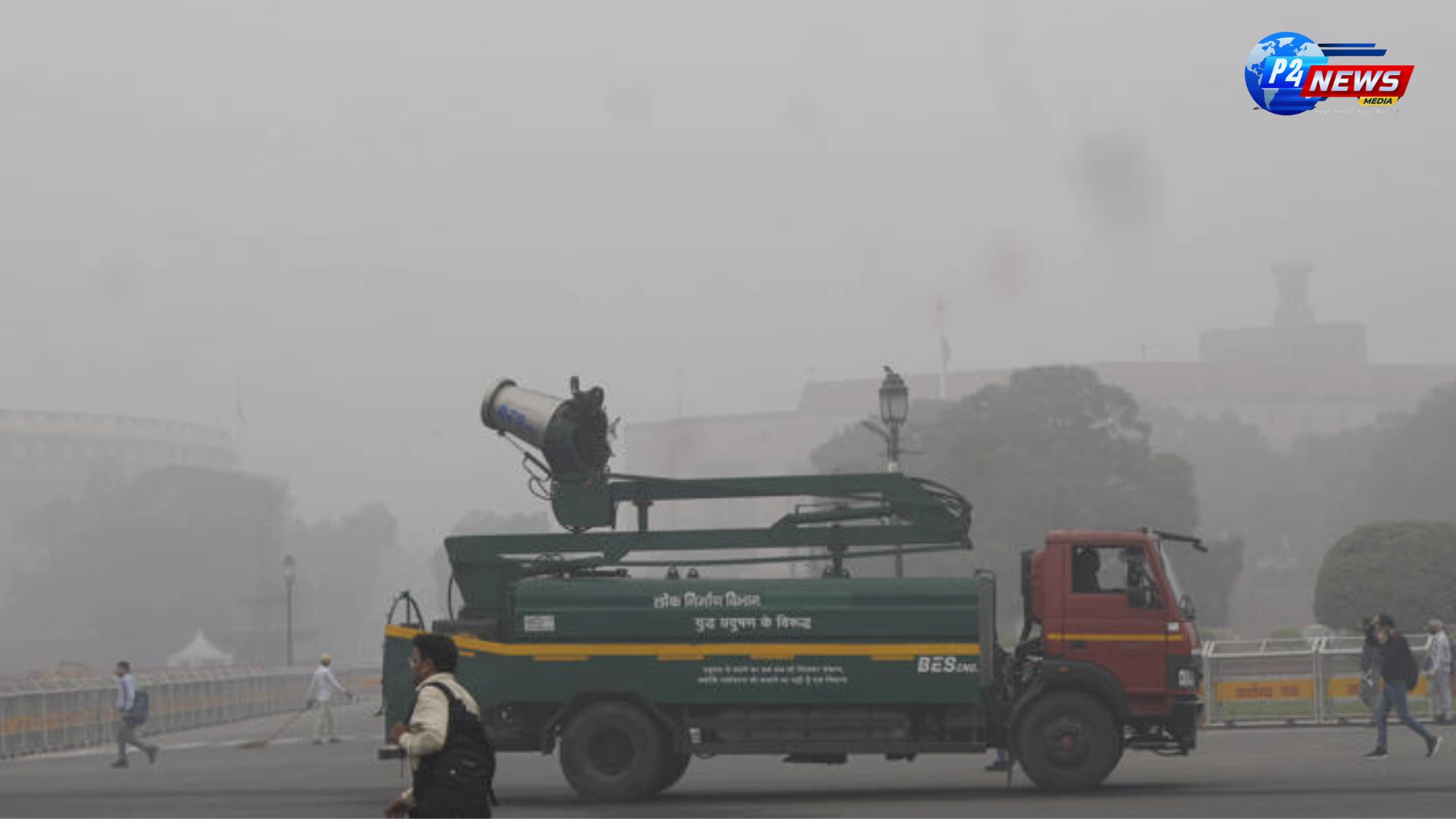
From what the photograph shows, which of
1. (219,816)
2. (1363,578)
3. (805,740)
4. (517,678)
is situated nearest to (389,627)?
(517,678)

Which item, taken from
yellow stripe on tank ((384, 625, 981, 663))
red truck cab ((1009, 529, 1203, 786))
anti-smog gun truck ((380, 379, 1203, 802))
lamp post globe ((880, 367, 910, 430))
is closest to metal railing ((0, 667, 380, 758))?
lamp post globe ((880, 367, 910, 430))

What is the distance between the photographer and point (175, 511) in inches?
5984

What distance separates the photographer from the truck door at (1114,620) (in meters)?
21.0

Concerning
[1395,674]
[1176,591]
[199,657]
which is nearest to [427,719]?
[1176,591]

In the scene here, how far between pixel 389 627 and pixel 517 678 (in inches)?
58.5

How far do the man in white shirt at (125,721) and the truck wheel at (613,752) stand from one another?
1186 cm

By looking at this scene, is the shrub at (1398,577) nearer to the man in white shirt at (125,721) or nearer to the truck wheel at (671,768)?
the man in white shirt at (125,721)

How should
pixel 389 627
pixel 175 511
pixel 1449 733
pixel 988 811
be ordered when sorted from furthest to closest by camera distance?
1. pixel 175 511
2. pixel 1449 733
3. pixel 389 627
4. pixel 988 811

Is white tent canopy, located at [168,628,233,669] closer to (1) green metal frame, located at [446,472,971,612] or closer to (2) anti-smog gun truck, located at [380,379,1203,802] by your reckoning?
(1) green metal frame, located at [446,472,971,612]

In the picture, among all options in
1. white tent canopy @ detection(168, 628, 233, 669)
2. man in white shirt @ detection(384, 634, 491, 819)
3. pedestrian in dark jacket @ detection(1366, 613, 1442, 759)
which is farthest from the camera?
white tent canopy @ detection(168, 628, 233, 669)

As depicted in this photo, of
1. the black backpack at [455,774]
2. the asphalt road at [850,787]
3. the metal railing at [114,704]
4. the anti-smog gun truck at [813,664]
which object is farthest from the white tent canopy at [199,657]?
the black backpack at [455,774]

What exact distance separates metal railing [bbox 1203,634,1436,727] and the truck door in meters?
16.1

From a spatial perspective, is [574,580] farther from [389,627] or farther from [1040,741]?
[1040,741]

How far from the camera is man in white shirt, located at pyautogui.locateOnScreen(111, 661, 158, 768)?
101ft
